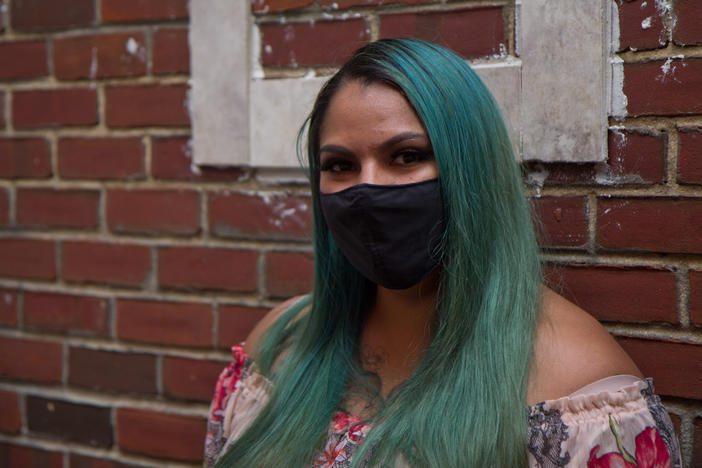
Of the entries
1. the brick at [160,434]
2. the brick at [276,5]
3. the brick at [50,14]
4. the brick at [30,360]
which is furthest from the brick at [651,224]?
the brick at [30,360]

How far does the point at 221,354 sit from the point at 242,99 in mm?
718

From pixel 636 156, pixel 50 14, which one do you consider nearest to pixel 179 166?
pixel 50 14

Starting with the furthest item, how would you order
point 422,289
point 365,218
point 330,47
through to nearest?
point 330,47 → point 422,289 → point 365,218

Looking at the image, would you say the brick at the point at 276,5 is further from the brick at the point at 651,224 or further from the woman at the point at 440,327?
the brick at the point at 651,224

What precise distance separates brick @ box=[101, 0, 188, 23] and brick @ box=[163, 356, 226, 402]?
0.98m

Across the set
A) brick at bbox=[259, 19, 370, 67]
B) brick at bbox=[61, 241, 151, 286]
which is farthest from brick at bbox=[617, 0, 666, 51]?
brick at bbox=[61, 241, 151, 286]

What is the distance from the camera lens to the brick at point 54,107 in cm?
220

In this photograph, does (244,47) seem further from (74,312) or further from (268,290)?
(74,312)

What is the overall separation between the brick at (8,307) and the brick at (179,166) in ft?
2.15

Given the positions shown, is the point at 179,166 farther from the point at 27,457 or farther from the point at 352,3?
the point at 27,457

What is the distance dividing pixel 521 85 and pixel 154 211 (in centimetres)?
110

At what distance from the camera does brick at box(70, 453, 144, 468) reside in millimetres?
2234

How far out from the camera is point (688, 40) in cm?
155

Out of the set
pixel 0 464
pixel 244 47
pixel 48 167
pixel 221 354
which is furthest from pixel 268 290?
pixel 0 464
